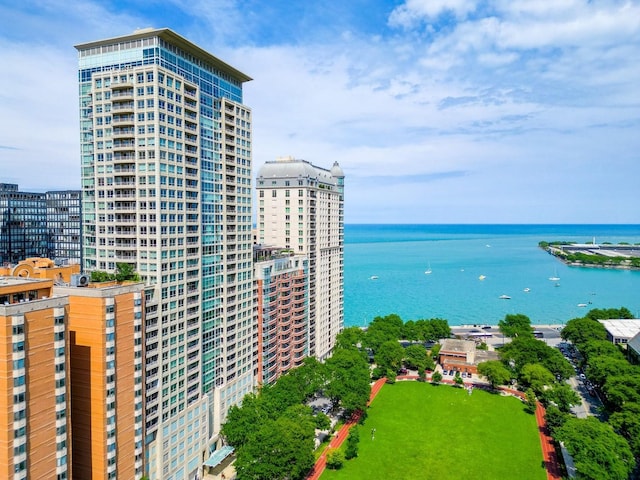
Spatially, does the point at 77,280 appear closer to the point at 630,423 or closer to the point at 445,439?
the point at 445,439

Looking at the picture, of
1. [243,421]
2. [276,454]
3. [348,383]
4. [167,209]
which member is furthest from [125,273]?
[348,383]

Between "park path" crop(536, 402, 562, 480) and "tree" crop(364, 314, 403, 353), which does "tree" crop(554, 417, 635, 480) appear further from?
"tree" crop(364, 314, 403, 353)

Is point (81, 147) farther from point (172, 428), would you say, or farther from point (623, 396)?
point (623, 396)

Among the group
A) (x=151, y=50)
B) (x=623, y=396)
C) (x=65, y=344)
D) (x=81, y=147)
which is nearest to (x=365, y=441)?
(x=623, y=396)

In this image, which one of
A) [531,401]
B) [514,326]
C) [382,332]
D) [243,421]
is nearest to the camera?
[243,421]

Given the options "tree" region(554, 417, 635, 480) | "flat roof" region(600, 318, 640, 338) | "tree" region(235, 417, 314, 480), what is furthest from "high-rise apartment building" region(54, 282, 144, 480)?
"flat roof" region(600, 318, 640, 338)

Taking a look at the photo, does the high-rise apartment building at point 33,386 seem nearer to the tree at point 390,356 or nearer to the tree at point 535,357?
the tree at point 390,356
